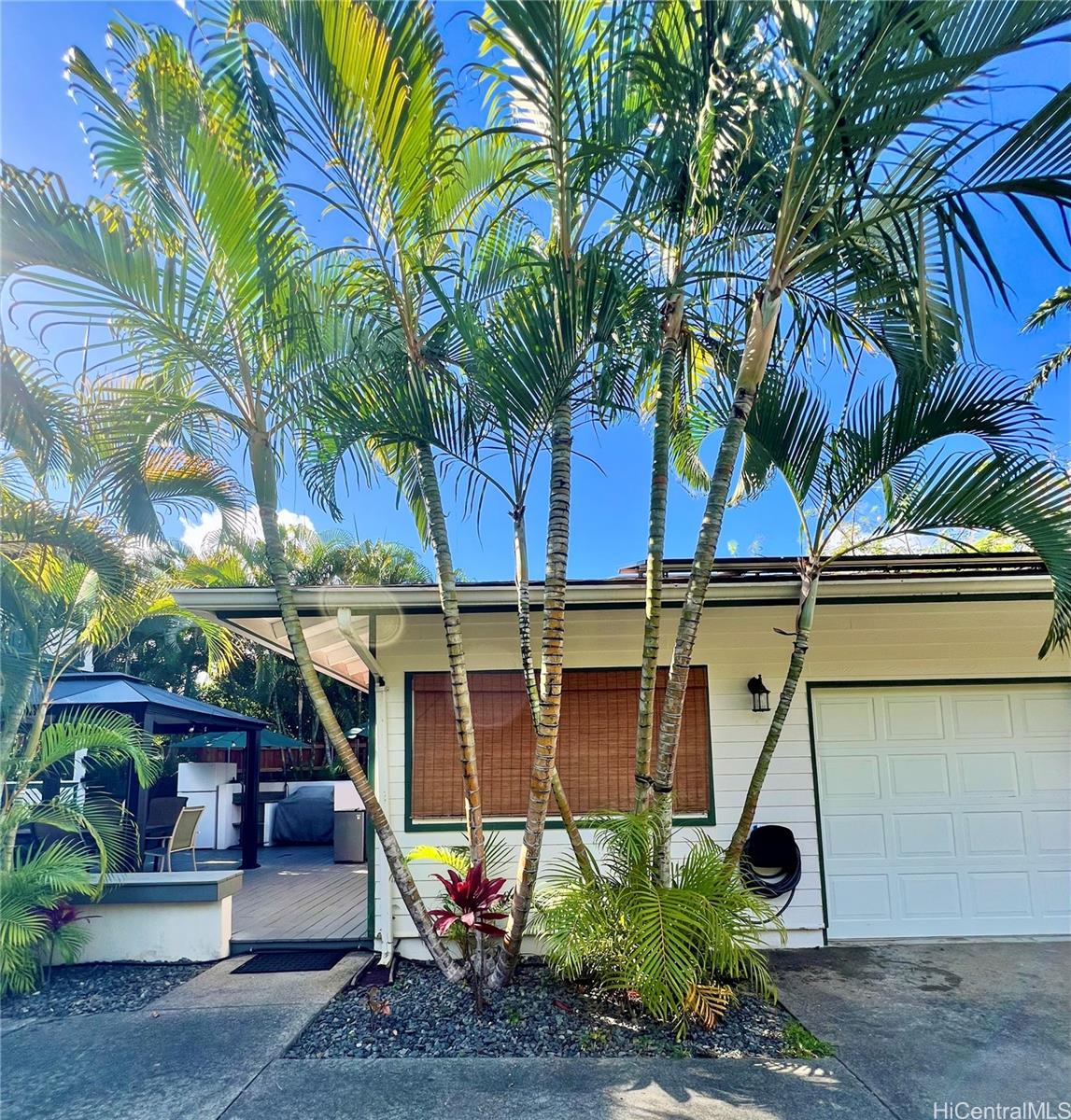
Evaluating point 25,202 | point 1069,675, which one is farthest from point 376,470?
point 1069,675

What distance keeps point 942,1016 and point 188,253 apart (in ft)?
19.6

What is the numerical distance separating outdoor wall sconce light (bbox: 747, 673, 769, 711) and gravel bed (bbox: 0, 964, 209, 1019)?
4.61m

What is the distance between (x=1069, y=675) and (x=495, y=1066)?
555cm

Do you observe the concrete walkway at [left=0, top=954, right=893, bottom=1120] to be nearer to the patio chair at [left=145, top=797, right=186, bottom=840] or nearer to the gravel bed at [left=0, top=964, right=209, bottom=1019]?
the gravel bed at [left=0, top=964, right=209, bottom=1019]

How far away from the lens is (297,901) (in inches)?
292

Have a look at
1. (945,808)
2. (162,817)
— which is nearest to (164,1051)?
(162,817)

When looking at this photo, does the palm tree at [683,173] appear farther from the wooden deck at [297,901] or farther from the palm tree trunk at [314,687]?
the wooden deck at [297,901]

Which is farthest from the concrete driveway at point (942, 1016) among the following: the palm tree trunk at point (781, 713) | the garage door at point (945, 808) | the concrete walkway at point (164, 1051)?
the concrete walkway at point (164, 1051)

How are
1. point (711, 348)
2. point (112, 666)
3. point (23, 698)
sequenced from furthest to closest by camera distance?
point (112, 666), point (23, 698), point (711, 348)

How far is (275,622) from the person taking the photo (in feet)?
19.1

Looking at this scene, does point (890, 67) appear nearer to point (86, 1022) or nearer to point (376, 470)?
point (376, 470)

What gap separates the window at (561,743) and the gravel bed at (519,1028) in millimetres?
1477

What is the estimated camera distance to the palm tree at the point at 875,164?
3.18m

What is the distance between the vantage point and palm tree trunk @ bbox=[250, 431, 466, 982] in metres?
4.43
